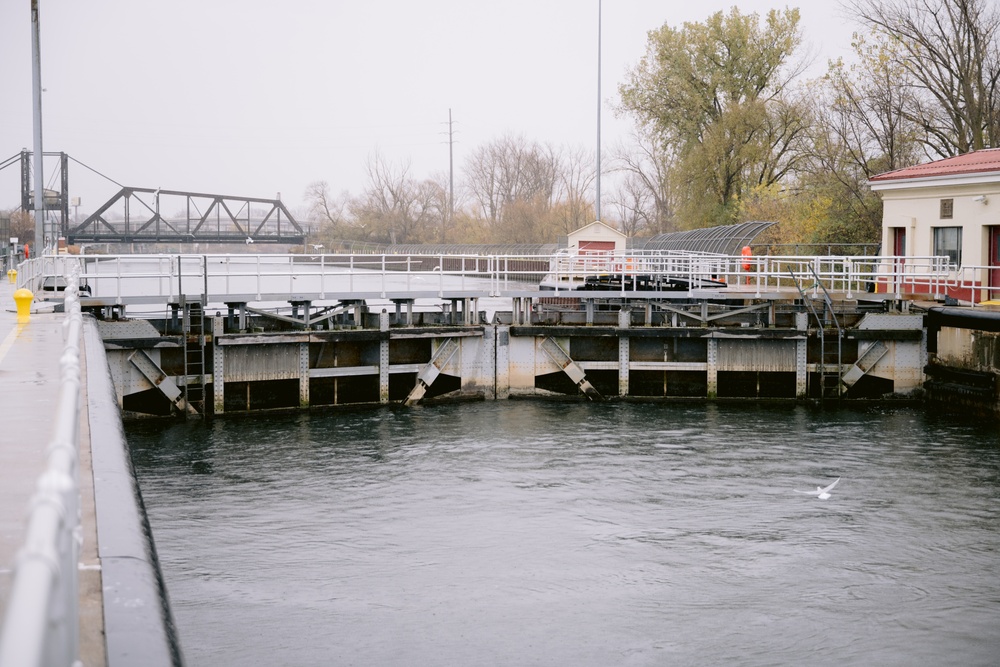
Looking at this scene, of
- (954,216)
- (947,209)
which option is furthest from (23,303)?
(947,209)

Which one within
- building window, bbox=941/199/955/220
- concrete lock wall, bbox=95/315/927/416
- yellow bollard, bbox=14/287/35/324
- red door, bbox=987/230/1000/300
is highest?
building window, bbox=941/199/955/220

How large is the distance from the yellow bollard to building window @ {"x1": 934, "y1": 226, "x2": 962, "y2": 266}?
27555 millimetres

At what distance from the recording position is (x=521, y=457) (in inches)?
1040

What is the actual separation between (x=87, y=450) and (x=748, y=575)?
11675 mm

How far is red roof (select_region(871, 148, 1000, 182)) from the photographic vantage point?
34969mm

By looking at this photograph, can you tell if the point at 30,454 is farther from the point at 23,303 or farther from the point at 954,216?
the point at 954,216

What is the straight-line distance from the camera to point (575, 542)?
18.9 m

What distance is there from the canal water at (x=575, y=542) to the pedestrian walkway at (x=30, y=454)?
13.0ft

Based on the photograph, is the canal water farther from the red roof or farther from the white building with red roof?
the red roof

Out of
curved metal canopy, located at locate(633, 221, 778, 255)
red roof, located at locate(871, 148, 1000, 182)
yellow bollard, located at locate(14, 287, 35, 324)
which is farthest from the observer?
curved metal canopy, located at locate(633, 221, 778, 255)

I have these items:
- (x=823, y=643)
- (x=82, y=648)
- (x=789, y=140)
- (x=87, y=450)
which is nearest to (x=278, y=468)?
(x=823, y=643)

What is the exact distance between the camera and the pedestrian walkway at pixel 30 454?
189 inches

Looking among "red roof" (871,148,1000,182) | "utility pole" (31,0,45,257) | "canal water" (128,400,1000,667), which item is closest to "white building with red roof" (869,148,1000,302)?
"red roof" (871,148,1000,182)

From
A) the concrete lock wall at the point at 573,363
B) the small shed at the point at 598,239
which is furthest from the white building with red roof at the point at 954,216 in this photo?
the small shed at the point at 598,239
